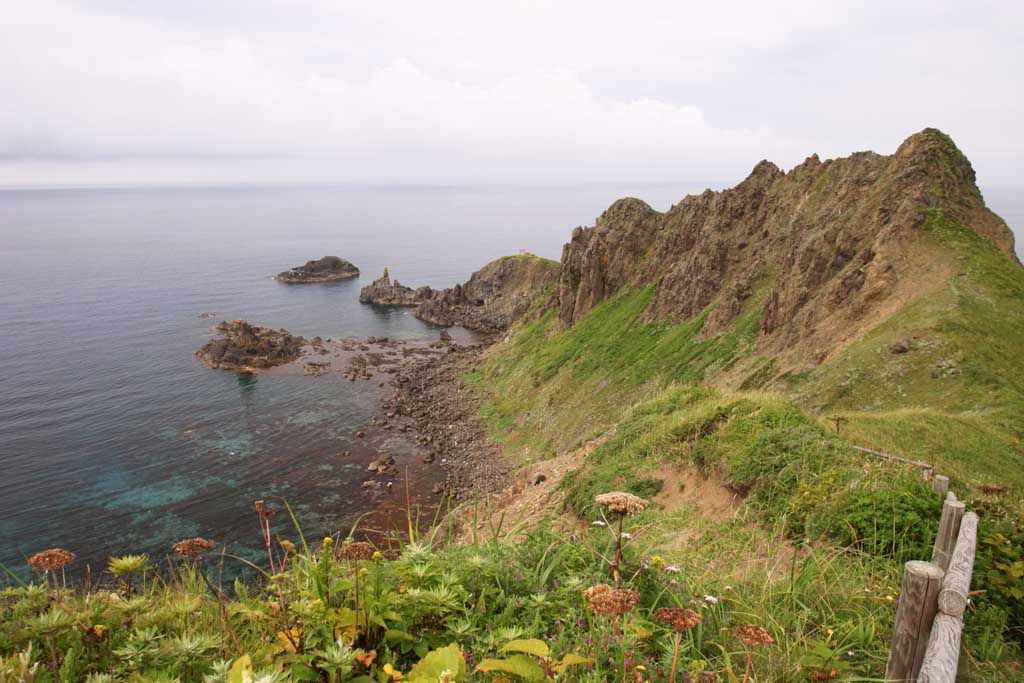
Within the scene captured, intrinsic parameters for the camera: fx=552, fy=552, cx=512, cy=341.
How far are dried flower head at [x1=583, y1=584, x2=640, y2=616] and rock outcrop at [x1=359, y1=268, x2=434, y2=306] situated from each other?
Result: 10535 centimetres

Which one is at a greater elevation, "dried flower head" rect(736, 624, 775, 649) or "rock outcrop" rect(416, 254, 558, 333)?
"dried flower head" rect(736, 624, 775, 649)

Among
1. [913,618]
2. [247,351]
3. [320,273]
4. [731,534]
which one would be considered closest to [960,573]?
[913,618]

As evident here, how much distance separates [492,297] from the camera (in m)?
101

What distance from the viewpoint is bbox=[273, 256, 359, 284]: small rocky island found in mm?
129125

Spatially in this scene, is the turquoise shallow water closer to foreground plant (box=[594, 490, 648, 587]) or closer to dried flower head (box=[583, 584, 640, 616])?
foreground plant (box=[594, 490, 648, 587])

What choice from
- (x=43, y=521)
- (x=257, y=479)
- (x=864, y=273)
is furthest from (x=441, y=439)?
(x=864, y=273)

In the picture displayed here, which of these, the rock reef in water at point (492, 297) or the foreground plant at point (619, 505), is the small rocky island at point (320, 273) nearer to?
the rock reef in water at point (492, 297)

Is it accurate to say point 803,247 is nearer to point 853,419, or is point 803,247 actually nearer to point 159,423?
point 853,419

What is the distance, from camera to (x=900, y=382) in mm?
20703

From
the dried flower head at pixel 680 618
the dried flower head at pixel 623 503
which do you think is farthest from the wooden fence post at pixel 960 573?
the dried flower head at pixel 623 503

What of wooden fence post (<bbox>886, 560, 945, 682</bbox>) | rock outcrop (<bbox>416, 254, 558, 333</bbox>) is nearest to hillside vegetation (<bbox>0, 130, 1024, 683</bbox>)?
wooden fence post (<bbox>886, 560, 945, 682</bbox>)

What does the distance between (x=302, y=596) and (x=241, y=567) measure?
33.2 m

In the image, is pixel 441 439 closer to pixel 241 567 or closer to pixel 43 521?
pixel 241 567

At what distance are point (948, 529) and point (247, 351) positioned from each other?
249 ft
